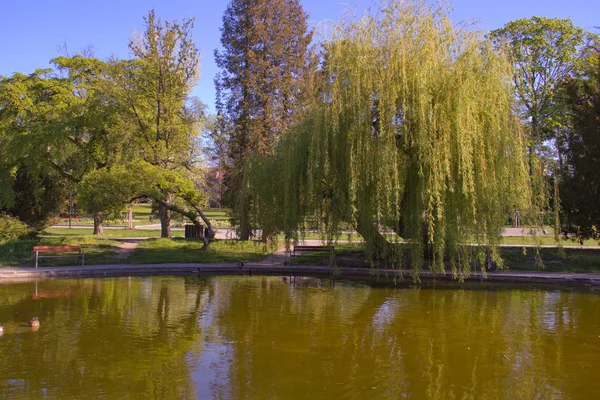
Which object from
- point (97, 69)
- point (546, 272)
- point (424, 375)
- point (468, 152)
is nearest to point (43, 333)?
point (424, 375)

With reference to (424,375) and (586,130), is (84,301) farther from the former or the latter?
(586,130)

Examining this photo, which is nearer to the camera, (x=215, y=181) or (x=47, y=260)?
(x=47, y=260)

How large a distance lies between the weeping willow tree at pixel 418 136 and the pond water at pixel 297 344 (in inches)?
82.5

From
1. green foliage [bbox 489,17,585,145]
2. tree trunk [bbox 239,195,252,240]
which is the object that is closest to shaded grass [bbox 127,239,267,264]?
tree trunk [bbox 239,195,252,240]

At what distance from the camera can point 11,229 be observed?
2034 cm

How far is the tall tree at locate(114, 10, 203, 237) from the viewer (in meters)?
21.9

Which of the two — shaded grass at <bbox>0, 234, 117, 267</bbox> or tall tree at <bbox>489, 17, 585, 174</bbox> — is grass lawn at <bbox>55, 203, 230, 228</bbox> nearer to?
shaded grass at <bbox>0, 234, 117, 267</bbox>

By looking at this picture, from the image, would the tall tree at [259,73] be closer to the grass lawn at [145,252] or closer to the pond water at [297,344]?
the grass lawn at [145,252]

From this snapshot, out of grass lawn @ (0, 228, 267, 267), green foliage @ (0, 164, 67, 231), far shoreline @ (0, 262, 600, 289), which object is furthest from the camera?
green foliage @ (0, 164, 67, 231)

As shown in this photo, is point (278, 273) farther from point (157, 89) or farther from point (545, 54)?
point (545, 54)

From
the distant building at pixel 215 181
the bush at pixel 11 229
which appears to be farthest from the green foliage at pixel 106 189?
the distant building at pixel 215 181

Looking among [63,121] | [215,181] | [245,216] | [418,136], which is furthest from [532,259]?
[215,181]

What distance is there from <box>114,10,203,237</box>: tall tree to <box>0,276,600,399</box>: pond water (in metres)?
9.83

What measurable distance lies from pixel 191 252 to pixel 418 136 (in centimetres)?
1210
